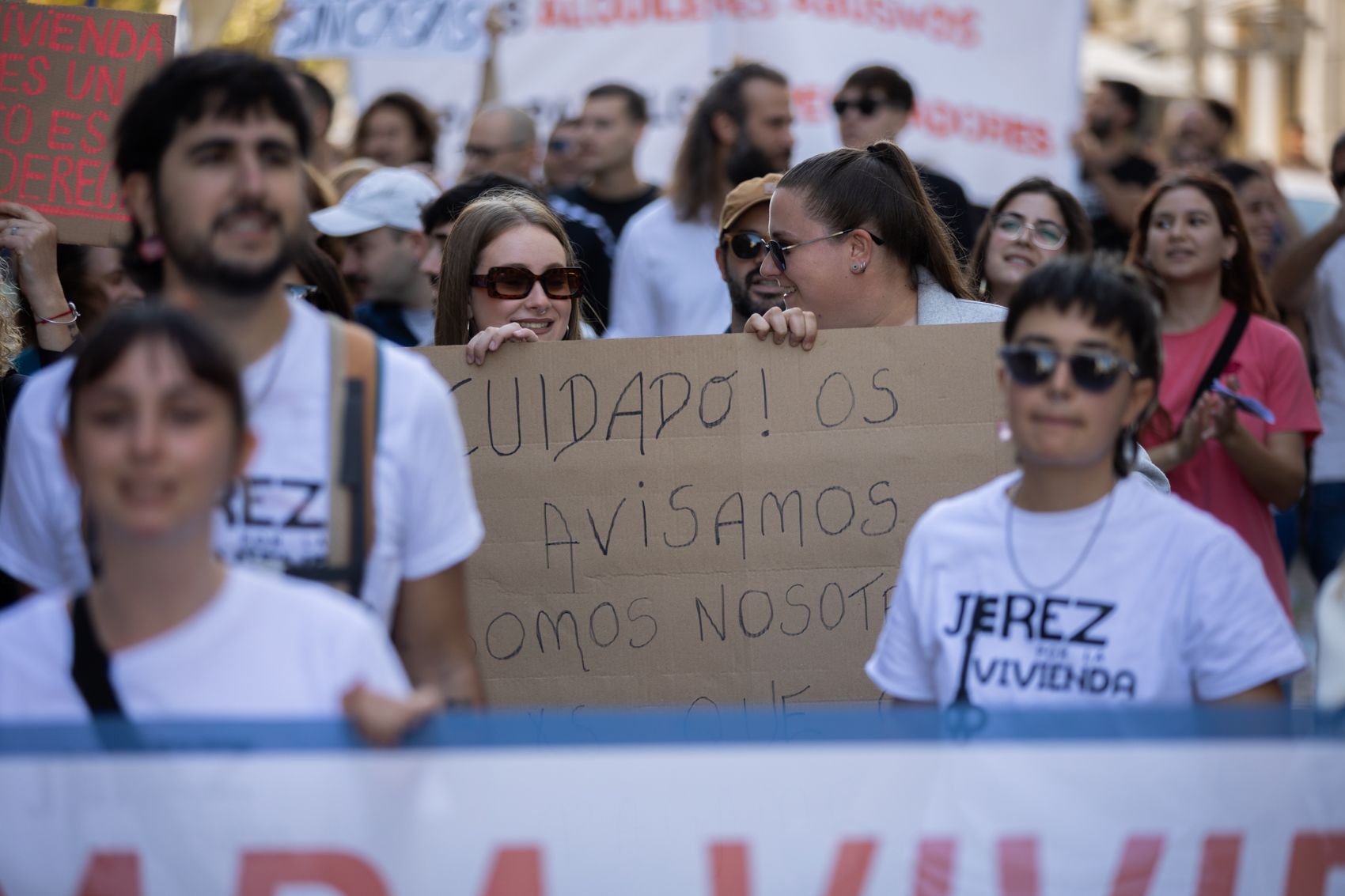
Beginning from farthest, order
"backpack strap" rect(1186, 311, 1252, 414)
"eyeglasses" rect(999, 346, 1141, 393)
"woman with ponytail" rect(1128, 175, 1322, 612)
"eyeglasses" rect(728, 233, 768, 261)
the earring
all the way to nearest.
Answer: "backpack strap" rect(1186, 311, 1252, 414) → "woman with ponytail" rect(1128, 175, 1322, 612) → "eyeglasses" rect(728, 233, 768, 261) → "eyeglasses" rect(999, 346, 1141, 393) → the earring

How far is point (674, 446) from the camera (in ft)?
11.9

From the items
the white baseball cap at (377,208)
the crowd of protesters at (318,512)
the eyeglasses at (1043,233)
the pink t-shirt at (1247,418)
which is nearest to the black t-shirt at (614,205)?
the white baseball cap at (377,208)

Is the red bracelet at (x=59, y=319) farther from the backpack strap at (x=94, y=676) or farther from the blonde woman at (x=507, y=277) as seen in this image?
the backpack strap at (x=94, y=676)

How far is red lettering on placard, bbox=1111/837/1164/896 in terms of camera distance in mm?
→ 2281

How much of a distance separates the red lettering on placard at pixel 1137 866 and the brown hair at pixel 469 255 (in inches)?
83.5

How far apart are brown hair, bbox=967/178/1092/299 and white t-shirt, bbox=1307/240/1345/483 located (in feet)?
3.91

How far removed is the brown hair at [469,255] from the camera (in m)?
4.01

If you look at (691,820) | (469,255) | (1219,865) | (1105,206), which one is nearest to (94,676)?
(691,820)

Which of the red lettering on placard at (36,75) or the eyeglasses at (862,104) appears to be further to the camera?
the eyeglasses at (862,104)

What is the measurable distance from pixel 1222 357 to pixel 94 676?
3406 mm

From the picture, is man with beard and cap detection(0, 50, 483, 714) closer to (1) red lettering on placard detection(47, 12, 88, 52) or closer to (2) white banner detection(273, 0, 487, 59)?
(1) red lettering on placard detection(47, 12, 88, 52)

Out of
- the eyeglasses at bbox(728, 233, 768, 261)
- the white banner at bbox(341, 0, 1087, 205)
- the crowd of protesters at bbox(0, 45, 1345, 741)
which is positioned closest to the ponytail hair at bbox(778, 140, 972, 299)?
the eyeglasses at bbox(728, 233, 768, 261)

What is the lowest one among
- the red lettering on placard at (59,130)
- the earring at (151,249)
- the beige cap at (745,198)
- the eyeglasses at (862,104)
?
the earring at (151,249)

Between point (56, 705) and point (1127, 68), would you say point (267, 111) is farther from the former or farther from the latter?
point (1127, 68)
